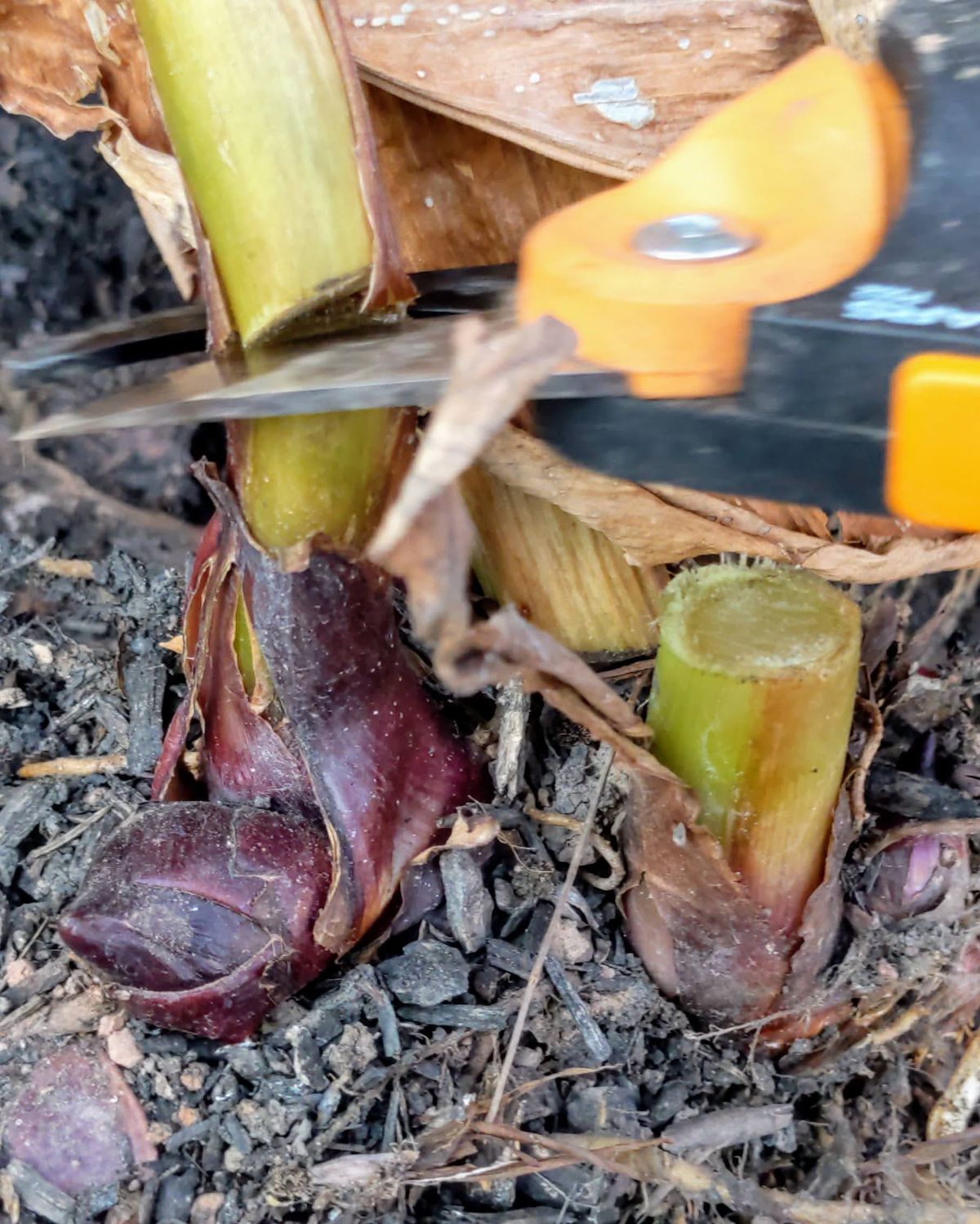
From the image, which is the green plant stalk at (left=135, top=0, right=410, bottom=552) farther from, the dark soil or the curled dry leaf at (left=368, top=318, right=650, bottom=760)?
the dark soil

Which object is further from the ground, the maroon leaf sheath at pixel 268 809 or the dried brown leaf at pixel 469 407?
the dried brown leaf at pixel 469 407

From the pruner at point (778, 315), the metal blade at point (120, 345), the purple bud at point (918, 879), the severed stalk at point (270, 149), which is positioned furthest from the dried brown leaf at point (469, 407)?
the purple bud at point (918, 879)

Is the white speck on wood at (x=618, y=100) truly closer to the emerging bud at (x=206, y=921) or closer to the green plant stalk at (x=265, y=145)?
the green plant stalk at (x=265, y=145)

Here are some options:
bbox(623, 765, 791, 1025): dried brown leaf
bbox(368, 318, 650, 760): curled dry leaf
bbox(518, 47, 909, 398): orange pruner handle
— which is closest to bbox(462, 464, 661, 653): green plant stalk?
bbox(623, 765, 791, 1025): dried brown leaf

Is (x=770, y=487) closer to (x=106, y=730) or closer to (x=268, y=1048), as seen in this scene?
(x=268, y=1048)

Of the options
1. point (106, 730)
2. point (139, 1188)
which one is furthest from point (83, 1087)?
point (106, 730)

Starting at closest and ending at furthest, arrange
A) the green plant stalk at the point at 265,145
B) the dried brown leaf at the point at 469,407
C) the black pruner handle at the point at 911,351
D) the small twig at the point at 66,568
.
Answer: the dried brown leaf at the point at 469,407 → the black pruner handle at the point at 911,351 → the green plant stalk at the point at 265,145 → the small twig at the point at 66,568
